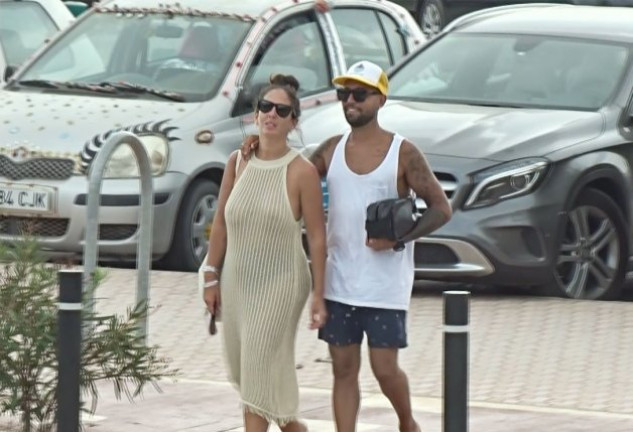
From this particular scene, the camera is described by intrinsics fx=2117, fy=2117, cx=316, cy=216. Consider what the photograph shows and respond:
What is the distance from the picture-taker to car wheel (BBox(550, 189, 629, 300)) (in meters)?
12.1

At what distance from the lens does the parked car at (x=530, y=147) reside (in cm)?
1180

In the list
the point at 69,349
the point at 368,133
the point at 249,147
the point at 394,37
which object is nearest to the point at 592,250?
the point at 394,37

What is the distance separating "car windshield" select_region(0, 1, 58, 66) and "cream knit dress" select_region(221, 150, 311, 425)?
9660 millimetres

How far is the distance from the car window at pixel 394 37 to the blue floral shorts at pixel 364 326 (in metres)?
7.70

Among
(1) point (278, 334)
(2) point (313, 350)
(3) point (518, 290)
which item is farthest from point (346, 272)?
(3) point (518, 290)

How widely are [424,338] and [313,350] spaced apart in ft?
2.06

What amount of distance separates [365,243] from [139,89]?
6.25 metres

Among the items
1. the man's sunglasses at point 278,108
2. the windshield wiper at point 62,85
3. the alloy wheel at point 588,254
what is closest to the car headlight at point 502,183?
the alloy wheel at point 588,254

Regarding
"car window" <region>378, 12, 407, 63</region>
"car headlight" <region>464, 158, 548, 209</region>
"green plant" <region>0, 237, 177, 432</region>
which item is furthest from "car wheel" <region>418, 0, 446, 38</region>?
"green plant" <region>0, 237, 177, 432</region>

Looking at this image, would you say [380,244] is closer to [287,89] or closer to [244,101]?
[287,89]

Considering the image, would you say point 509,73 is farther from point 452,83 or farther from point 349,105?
point 349,105

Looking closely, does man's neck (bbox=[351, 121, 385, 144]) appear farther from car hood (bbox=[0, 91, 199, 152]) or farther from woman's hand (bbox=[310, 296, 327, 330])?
car hood (bbox=[0, 91, 199, 152])

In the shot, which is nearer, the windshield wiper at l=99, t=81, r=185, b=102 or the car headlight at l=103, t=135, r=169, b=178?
the car headlight at l=103, t=135, r=169, b=178

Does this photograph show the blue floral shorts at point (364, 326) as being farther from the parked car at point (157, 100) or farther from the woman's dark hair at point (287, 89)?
the parked car at point (157, 100)
